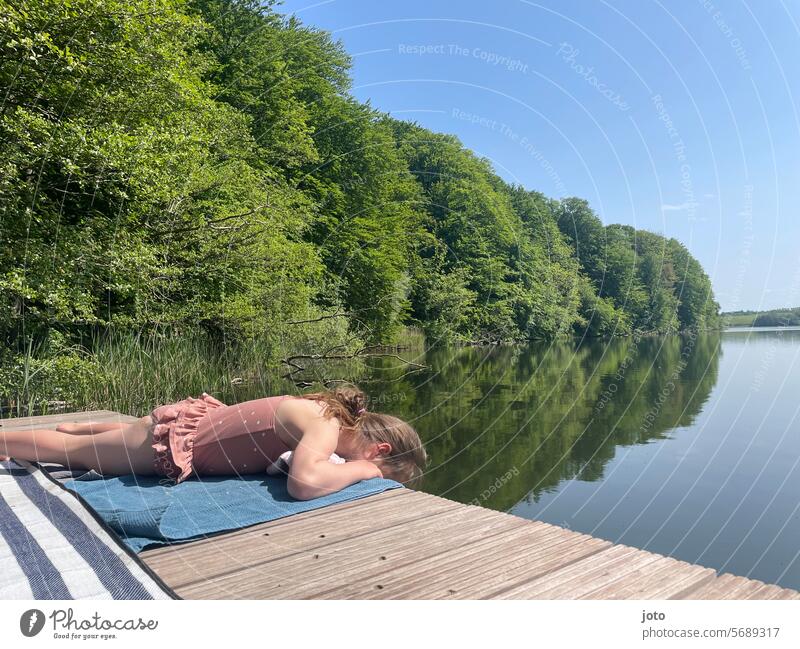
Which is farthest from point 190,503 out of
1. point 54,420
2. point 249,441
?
point 54,420

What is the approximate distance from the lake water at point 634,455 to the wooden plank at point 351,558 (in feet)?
12.1

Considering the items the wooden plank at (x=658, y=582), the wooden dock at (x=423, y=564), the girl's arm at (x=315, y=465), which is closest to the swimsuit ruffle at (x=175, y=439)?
the girl's arm at (x=315, y=465)

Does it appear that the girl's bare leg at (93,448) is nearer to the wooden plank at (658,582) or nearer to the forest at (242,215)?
the wooden plank at (658,582)

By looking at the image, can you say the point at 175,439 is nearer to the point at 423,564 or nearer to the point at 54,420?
the point at 423,564

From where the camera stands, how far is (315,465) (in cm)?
281

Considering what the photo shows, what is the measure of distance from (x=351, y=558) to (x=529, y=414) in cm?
977

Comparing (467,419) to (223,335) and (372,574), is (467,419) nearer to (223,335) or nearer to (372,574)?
(223,335)

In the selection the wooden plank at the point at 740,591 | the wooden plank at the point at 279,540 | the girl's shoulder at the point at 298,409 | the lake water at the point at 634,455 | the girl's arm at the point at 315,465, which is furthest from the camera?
the lake water at the point at 634,455

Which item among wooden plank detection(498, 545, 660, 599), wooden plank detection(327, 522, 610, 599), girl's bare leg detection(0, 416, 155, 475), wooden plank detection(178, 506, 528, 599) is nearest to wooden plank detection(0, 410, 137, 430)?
girl's bare leg detection(0, 416, 155, 475)

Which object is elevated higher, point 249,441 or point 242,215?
point 242,215

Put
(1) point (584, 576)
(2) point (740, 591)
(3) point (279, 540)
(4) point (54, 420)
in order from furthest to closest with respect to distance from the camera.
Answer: (4) point (54, 420)
(3) point (279, 540)
(1) point (584, 576)
(2) point (740, 591)

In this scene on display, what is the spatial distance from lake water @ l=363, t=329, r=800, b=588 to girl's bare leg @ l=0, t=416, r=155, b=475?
13.4 feet

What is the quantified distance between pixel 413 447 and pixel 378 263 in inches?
519
